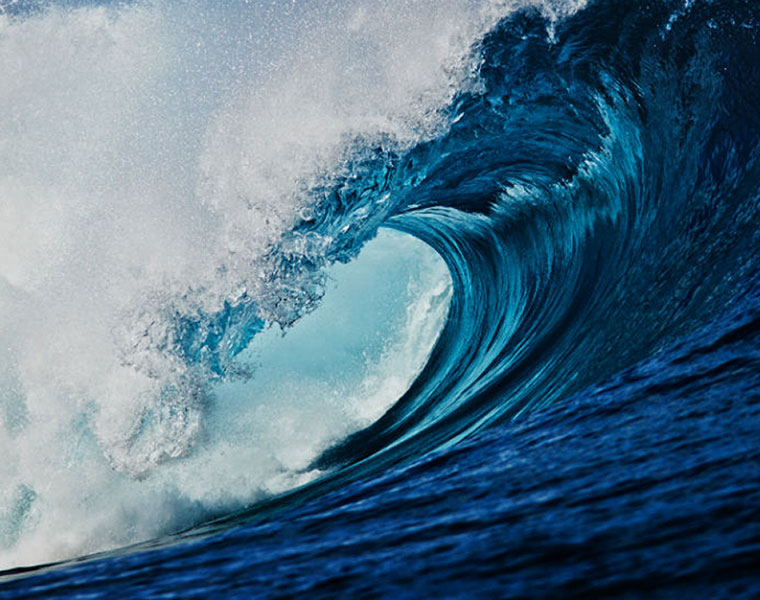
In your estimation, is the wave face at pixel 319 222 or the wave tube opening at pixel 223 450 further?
the wave tube opening at pixel 223 450

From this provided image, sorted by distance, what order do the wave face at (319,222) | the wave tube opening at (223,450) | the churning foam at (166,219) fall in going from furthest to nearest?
1. the wave tube opening at (223,450)
2. the churning foam at (166,219)
3. the wave face at (319,222)

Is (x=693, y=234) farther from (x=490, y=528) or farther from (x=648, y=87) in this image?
(x=490, y=528)

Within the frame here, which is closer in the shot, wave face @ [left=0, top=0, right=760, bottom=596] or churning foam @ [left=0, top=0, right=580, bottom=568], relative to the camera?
wave face @ [left=0, top=0, right=760, bottom=596]

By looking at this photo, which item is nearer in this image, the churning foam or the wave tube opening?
the churning foam

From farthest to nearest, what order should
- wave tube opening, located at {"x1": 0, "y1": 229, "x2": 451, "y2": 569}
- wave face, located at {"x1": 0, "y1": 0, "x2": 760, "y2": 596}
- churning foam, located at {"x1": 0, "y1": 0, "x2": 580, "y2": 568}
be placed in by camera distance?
wave tube opening, located at {"x1": 0, "y1": 229, "x2": 451, "y2": 569} → churning foam, located at {"x1": 0, "y1": 0, "x2": 580, "y2": 568} → wave face, located at {"x1": 0, "y1": 0, "x2": 760, "y2": 596}

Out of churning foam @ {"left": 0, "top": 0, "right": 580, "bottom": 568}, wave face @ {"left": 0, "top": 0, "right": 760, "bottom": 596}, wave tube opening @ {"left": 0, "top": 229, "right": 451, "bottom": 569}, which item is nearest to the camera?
wave face @ {"left": 0, "top": 0, "right": 760, "bottom": 596}

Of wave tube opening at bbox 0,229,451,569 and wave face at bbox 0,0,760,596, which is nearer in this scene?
wave face at bbox 0,0,760,596
